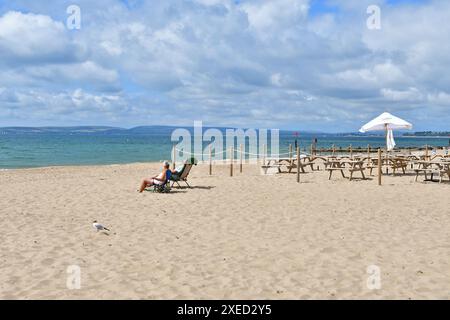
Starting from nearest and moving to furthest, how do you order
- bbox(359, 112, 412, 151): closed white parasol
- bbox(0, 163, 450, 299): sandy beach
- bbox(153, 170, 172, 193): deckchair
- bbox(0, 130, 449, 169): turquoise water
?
bbox(0, 163, 450, 299): sandy beach
bbox(153, 170, 172, 193): deckchair
bbox(359, 112, 412, 151): closed white parasol
bbox(0, 130, 449, 169): turquoise water

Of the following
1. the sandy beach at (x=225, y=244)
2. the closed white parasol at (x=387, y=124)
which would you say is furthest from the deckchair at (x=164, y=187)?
the closed white parasol at (x=387, y=124)

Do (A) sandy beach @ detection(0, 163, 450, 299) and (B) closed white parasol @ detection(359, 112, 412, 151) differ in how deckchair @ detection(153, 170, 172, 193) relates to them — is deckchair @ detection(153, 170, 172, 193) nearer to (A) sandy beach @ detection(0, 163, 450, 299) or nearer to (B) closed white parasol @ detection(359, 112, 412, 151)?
(A) sandy beach @ detection(0, 163, 450, 299)

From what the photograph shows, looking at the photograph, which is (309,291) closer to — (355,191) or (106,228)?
(106,228)

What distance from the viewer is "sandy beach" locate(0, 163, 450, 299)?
170 inches

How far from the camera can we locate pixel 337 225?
709cm

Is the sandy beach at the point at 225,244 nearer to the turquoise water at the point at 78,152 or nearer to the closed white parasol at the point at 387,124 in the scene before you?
the closed white parasol at the point at 387,124

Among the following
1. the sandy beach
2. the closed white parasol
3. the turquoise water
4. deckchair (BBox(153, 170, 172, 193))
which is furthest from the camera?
the turquoise water

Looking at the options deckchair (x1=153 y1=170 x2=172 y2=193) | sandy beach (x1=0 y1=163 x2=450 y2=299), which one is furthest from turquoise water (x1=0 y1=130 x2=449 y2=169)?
Result: sandy beach (x1=0 y1=163 x2=450 y2=299)

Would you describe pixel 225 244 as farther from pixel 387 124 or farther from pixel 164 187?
pixel 387 124

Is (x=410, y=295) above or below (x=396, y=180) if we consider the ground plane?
below

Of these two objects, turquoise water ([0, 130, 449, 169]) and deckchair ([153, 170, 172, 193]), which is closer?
deckchair ([153, 170, 172, 193])

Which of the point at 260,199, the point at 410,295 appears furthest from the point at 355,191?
the point at 410,295

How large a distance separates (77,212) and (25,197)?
2.41 meters

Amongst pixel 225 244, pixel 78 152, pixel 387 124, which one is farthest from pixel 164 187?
pixel 78 152
